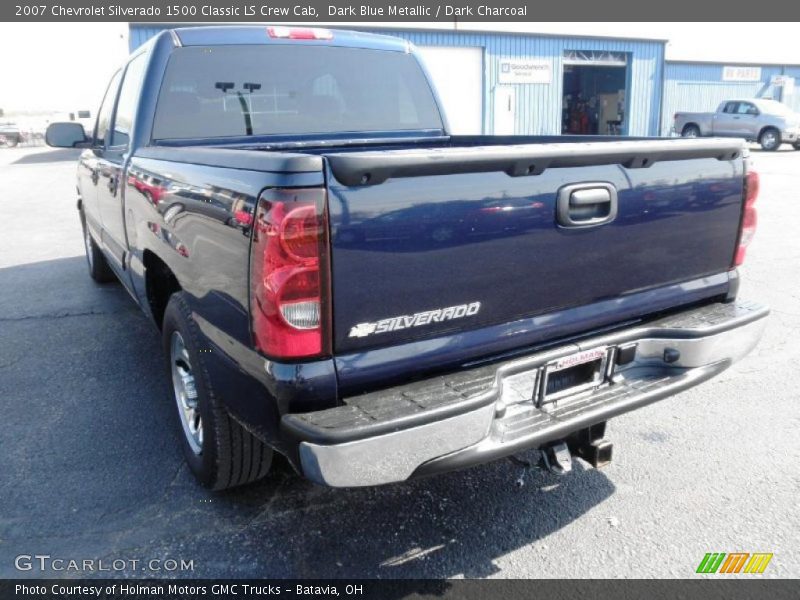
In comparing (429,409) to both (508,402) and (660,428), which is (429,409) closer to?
(508,402)

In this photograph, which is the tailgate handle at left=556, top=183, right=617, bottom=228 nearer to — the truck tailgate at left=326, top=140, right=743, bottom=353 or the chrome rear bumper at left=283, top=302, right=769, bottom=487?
the truck tailgate at left=326, top=140, right=743, bottom=353

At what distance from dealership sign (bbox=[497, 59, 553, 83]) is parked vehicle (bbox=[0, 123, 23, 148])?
26907 millimetres

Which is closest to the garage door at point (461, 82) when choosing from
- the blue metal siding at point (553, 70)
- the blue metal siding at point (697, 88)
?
the blue metal siding at point (553, 70)

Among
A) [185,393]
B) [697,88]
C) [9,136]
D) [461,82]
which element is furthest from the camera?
[9,136]

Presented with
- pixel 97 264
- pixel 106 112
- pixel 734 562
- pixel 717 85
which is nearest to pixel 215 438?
pixel 734 562

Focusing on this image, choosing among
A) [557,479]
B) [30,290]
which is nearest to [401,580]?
[557,479]

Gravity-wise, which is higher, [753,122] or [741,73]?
[741,73]

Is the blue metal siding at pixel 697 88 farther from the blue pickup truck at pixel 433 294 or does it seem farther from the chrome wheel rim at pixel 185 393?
the chrome wheel rim at pixel 185 393

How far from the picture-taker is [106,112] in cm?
499

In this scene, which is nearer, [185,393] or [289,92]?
[185,393]

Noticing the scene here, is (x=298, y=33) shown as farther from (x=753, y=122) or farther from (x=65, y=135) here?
(x=753, y=122)

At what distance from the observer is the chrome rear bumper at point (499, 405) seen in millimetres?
1954

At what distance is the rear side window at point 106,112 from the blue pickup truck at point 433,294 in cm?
138

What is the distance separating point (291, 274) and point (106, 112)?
384 centimetres
